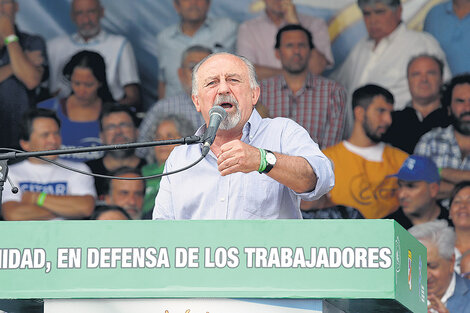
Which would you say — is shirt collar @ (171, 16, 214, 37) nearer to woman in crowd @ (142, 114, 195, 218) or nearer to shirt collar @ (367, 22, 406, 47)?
woman in crowd @ (142, 114, 195, 218)

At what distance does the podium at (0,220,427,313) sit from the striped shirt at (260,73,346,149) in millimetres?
4503

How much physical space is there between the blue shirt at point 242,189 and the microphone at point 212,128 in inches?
15.9

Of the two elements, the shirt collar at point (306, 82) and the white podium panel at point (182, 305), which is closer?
the white podium panel at point (182, 305)

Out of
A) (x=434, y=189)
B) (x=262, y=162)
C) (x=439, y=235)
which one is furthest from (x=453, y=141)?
(x=262, y=162)

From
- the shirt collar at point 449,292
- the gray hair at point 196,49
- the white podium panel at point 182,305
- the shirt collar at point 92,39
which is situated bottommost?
the white podium panel at point 182,305

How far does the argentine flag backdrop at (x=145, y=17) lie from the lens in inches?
281

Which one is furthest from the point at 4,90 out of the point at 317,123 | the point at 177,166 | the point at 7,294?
the point at 7,294

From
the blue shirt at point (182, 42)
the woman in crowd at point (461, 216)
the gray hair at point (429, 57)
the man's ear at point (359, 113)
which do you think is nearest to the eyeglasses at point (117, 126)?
the blue shirt at point (182, 42)

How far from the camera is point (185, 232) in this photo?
236 centimetres

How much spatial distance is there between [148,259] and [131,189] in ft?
15.3

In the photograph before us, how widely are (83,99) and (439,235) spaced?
116 inches

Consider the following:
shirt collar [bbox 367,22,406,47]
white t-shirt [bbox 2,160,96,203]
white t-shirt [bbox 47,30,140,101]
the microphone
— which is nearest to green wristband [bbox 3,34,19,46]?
white t-shirt [bbox 47,30,140,101]

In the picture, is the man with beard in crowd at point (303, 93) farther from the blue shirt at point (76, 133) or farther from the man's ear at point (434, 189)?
the blue shirt at point (76, 133)

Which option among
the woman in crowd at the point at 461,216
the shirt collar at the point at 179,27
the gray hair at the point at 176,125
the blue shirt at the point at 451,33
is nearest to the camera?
the woman in crowd at the point at 461,216
